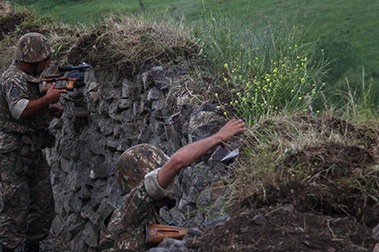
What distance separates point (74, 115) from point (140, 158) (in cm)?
486

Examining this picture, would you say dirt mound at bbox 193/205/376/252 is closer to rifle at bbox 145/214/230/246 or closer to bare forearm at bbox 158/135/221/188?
rifle at bbox 145/214/230/246

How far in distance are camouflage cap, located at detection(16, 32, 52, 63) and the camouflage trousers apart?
98cm

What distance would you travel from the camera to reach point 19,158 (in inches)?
393

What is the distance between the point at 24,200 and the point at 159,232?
4.07 meters

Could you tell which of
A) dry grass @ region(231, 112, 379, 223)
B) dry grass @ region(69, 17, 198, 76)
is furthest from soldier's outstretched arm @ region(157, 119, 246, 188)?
dry grass @ region(69, 17, 198, 76)

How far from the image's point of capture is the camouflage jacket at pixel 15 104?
966 centimetres

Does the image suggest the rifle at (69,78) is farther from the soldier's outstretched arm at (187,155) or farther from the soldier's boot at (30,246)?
the soldier's outstretched arm at (187,155)

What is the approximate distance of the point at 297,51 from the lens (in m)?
8.84

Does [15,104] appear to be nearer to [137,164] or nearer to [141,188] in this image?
[137,164]

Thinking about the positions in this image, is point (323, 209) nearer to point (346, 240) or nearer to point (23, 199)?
point (346, 240)

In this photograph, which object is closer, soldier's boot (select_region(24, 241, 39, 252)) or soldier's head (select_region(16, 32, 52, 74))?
soldier's head (select_region(16, 32, 52, 74))

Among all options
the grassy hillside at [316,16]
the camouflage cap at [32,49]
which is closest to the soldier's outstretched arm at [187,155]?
the grassy hillside at [316,16]

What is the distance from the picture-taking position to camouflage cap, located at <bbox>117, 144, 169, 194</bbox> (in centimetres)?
645

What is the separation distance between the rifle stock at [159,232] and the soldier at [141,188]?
0.05 meters
